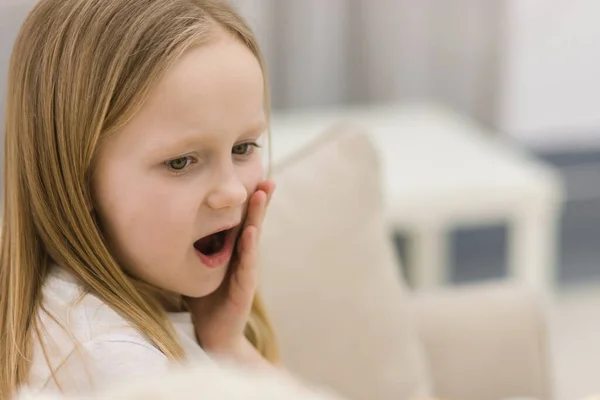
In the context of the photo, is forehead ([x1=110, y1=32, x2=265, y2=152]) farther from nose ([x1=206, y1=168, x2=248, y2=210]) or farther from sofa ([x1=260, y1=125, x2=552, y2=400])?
sofa ([x1=260, y1=125, x2=552, y2=400])

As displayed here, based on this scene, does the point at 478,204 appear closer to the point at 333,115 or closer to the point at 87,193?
the point at 333,115

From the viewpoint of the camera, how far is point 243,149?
2.82 feet

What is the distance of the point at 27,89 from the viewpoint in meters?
0.82

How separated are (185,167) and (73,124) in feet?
0.33

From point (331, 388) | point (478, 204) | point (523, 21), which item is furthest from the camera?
point (523, 21)

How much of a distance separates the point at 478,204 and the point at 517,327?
561 millimetres

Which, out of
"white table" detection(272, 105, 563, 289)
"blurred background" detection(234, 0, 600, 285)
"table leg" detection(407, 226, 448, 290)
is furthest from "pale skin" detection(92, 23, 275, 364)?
"blurred background" detection(234, 0, 600, 285)

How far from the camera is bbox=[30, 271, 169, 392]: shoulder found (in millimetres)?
784

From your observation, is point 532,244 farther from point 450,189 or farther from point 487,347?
point 487,347

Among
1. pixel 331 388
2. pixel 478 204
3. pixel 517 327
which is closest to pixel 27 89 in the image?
pixel 331 388

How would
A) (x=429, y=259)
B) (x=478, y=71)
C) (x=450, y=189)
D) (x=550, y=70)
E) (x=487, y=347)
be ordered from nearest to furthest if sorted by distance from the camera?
1. (x=487, y=347)
2. (x=450, y=189)
3. (x=429, y=259)
4. (x=478, y=71)
5. (x=550, y=70)

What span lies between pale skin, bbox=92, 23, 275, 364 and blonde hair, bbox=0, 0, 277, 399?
0.05 feet

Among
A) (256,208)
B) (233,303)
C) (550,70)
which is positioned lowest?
(550,70)

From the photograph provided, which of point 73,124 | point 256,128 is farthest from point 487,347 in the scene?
point 73,124
